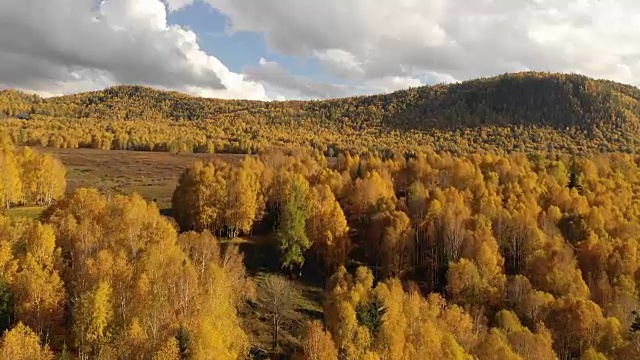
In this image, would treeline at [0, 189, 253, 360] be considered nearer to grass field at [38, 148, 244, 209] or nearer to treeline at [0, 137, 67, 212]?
treeline at [0, 137, 67, 212]

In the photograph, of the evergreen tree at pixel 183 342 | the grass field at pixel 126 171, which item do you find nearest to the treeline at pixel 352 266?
the evergreen tree at pixel 183 342

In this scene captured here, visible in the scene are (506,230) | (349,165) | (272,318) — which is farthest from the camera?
(349,165)

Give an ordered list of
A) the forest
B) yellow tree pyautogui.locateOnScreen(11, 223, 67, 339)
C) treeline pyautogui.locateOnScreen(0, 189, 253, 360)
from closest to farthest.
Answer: treeline pyautogui.locateOnScreen(0, 189, 253, 360) → yellow tree pyautogui.locateOnScreen(11, 223, 67, 339) → the forest

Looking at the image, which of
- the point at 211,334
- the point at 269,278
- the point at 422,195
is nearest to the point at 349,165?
the point at 422,195

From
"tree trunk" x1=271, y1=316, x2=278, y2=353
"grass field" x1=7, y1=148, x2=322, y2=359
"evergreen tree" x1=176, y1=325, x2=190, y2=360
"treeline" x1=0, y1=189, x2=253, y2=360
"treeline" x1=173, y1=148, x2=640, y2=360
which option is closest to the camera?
"evergreen tree" x1=176, y1=325, x2=190, y2=360

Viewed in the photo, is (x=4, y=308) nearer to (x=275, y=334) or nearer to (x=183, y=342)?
(x=183, y=342)

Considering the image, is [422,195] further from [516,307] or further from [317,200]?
[516,307]

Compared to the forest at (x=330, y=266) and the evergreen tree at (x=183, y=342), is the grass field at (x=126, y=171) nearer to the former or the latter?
the forest at (x=330, y=266)

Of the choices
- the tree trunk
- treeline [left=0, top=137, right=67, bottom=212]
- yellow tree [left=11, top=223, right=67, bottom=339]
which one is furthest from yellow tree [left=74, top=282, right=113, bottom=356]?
treeline [left=0, top=137, right=67, bottom=212]
